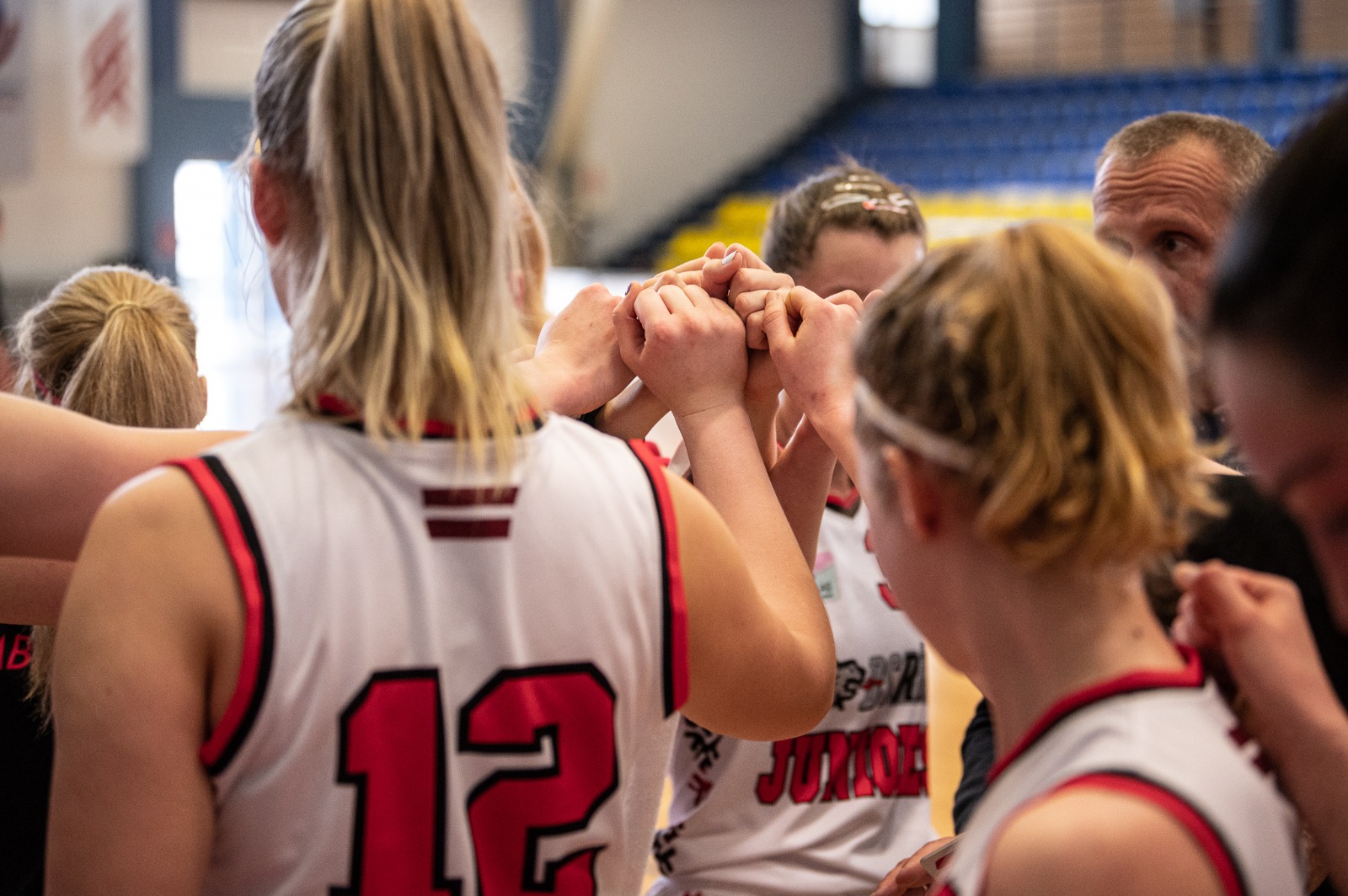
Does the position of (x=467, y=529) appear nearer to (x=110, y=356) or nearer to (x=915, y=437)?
(x=915, y=437)

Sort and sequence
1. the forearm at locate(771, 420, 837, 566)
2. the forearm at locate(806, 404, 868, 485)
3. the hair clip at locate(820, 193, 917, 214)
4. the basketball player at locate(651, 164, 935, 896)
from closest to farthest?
the forearm at locate(806, 404, 868, 485)
the forearm at locate(771, 420, 837, 566)
the basketball player at locate(651, 164, 935, 896)
the hair clip at locate(820, 193, 917, 214)

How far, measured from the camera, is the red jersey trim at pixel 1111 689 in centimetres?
90

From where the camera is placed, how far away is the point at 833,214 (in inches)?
85.9

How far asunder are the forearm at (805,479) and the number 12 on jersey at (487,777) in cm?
62

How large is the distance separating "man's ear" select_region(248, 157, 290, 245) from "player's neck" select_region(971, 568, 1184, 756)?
26.8 inches

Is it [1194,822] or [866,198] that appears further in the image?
[866,198]

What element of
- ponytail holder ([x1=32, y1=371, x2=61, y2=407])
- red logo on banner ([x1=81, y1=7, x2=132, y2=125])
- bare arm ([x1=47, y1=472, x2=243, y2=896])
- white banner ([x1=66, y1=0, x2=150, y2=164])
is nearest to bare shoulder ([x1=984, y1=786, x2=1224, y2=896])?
bare arm ([x1=47, y1=472, x2=243, y2=896])

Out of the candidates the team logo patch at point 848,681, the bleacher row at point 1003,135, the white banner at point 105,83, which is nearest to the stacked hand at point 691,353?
the team logo patch at point 848,681

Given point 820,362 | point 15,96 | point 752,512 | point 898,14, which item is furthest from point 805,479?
point 898,14

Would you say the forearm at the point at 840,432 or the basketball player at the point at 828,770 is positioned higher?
the forearm at the point at 840,432

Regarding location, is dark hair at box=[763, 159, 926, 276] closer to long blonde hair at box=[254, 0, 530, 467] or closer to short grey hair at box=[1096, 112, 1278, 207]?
short grey hair at box=[1096, 112, 1278, 207]

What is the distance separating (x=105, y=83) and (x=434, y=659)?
28.3 ft

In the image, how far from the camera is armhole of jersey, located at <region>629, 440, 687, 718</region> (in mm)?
1075

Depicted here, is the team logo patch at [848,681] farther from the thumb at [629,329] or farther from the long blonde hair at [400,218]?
the long blonde hair at [400,218]
